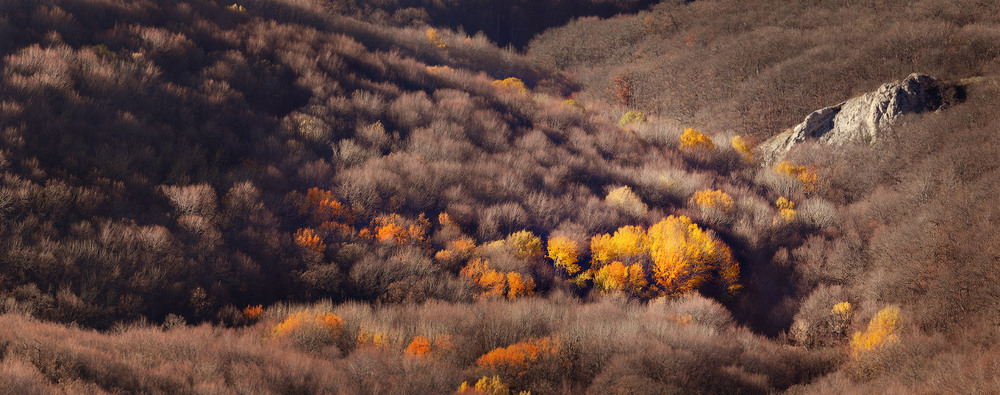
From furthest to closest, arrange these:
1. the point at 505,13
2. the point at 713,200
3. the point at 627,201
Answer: the point at 505,13
the point at 713,200
the point at 627,201

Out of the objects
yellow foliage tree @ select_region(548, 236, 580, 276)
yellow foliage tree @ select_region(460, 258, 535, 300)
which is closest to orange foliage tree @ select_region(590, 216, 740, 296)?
yellow foliage tree @ select_region(548, 236, 580, 276)

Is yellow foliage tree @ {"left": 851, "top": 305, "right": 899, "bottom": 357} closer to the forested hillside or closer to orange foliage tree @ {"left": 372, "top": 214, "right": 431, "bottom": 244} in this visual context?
the forested hillside

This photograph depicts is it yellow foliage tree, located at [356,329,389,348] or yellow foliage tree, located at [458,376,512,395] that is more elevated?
yellow foliage tree, located at [356,329,389,348]

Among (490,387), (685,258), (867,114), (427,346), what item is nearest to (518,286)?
(427,346)

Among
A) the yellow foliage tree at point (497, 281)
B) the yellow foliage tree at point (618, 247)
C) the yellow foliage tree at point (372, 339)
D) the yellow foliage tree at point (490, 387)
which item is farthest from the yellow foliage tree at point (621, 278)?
the yellow foliage tree at point (372, 339)

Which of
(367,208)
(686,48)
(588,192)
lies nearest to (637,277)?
(588,192)

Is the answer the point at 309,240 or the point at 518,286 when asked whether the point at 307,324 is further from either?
the point at 518,286

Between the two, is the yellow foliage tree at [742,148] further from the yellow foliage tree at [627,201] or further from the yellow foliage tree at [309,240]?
the yellow foliage tree at [309,240]
